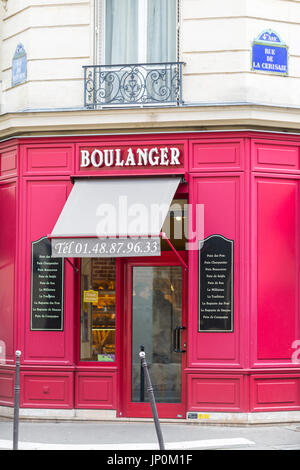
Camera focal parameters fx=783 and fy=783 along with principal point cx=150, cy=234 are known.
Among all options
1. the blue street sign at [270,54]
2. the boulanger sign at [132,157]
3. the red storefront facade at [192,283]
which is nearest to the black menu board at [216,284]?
the red storefront facade at [192,283]

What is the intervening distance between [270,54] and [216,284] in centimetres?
367

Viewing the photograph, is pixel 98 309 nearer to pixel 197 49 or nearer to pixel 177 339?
pixel 177 339

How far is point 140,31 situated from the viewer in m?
12.7

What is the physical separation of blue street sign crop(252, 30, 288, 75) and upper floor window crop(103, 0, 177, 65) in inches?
52.5

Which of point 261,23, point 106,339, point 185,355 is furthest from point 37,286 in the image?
point 261,23

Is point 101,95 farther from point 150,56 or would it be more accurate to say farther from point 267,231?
point 267,231

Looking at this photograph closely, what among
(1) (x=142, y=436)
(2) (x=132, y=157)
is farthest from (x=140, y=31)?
(1) (x=142, y=436)

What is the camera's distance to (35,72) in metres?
12.7

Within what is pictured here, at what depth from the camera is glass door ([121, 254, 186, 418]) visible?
12.3 meters

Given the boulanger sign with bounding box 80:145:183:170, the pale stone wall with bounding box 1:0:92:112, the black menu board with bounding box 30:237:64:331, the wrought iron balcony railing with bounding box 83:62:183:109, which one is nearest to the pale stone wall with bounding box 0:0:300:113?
the pale stone wall with bounding box 1:0:92:112

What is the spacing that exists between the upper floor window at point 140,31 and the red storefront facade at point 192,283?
138cm

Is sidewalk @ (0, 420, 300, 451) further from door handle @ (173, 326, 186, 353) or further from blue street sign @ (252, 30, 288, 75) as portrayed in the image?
blue street sign @ (252, 30, 288, 75)

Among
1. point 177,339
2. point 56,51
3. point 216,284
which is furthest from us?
point 56,51

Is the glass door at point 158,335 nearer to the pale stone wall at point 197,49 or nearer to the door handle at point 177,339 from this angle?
the door handle at point 177,339
